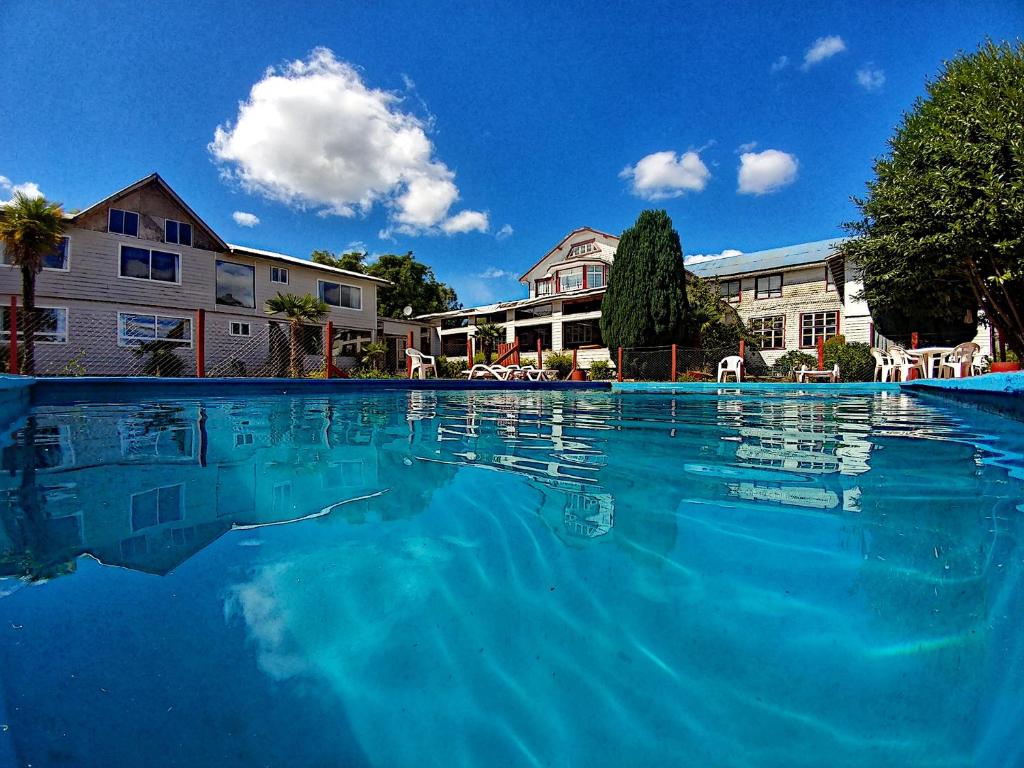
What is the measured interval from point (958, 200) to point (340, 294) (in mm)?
19680

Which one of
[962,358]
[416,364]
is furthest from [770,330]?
[416,364]

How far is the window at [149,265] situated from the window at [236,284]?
54.9 inches

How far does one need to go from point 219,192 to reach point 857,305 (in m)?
27.2

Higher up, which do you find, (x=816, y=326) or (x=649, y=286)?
(x=649, y=286)

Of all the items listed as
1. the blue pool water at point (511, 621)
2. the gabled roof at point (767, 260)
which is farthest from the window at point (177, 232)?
the gabled roof at point (767, 260)

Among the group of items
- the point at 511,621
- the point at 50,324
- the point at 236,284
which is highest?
the point at 236,284

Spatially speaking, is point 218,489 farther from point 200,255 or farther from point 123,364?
point 200,255

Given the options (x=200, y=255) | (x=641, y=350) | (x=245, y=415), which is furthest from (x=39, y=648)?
(x=200, y=255)

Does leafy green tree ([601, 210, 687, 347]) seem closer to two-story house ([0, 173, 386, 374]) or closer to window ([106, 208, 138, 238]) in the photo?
two-story house ([0, 173, 386, 374])

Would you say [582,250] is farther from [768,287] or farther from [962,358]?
[962,358]

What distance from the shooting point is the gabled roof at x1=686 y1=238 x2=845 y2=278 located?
918 inches

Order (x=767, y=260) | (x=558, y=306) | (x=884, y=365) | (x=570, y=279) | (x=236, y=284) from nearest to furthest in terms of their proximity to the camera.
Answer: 1. (x=884, y=365)
2. (x=236, y=284)
3. (x=767, y=260)
4. (x=558, y=306)
5. (x=570, y=279)

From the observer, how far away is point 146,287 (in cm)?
1576

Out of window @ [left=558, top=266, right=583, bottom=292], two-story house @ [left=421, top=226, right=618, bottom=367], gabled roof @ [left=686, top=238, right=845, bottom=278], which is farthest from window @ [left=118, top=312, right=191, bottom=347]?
gabled roof @ [left=686, top=238, right=845, bottom=278]
